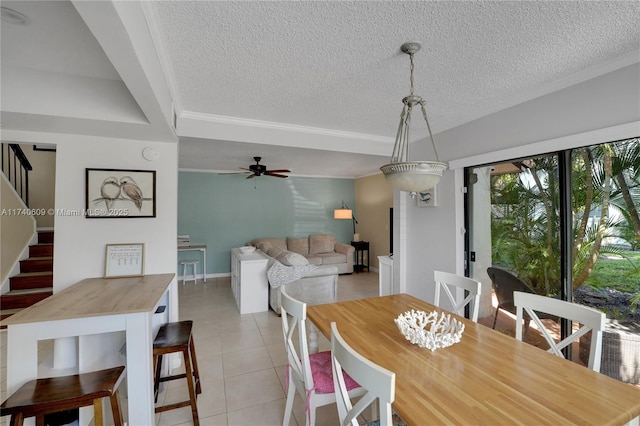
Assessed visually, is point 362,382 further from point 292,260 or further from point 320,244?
point 320,244

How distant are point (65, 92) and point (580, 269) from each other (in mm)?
4136

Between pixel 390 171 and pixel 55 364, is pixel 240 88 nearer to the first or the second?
pixel 390 171

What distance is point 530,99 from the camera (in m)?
2.41

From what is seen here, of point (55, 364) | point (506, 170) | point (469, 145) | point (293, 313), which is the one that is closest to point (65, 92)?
point (55, 364)

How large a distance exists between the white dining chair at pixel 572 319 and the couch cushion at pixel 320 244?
4.87 m

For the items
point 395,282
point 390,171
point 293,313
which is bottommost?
point 395,282

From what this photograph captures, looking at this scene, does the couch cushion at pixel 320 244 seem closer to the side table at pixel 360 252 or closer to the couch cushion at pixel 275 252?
the side table at pixel 360 252

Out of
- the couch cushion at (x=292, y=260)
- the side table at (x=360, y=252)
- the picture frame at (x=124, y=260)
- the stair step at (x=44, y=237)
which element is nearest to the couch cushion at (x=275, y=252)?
the couch cushion at (x=292, y=260)

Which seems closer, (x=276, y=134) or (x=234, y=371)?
(x=234, y=371)

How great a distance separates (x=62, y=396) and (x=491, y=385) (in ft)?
6.39

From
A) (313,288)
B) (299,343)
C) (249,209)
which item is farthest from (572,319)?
(249,209)

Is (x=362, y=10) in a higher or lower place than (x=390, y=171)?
higher

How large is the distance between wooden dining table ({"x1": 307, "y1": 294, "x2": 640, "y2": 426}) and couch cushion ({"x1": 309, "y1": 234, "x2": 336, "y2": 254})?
4855 mm

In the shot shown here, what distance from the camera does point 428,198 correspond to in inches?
138
